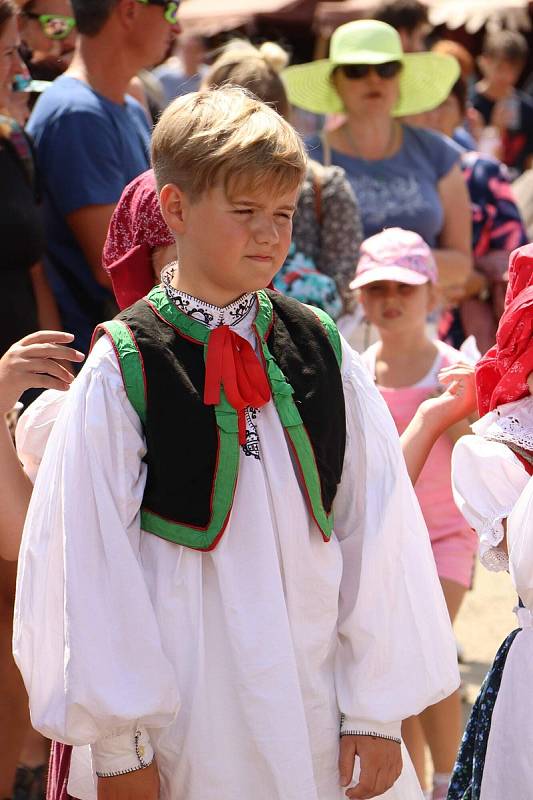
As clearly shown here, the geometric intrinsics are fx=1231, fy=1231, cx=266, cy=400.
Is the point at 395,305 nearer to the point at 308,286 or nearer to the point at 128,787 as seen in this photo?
the point at 308,286

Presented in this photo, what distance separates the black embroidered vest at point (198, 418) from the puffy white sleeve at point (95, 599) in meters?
0.04

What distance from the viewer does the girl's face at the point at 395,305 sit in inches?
149

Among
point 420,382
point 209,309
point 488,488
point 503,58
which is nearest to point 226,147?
point 209,309

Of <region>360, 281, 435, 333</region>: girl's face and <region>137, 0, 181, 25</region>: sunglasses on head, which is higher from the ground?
<region>137, 0, 181, 25</region>: sunglasses on head

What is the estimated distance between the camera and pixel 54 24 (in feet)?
15.2

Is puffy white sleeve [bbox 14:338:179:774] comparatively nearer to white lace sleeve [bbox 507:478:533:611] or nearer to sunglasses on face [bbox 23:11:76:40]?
white lace sleeve [bbox 507:478:533:611]

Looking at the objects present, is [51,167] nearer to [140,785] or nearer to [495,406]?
[495,406]

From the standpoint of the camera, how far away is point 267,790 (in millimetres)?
2238

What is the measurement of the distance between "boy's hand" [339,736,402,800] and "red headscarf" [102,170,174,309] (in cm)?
107

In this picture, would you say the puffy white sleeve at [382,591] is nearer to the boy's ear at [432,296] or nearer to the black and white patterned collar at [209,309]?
the black and white patterned collar at [209,309]

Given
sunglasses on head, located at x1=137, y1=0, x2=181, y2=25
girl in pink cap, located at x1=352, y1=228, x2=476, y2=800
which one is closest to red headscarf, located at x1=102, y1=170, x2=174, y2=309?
girl in pink cap, located at x1=352, y1=228, x2=476, y2=800

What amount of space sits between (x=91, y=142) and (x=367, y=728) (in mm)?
2233

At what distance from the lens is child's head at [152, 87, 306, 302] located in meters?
2.20

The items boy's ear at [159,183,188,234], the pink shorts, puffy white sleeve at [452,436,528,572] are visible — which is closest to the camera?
boy's ear at [159,183,188,234]
